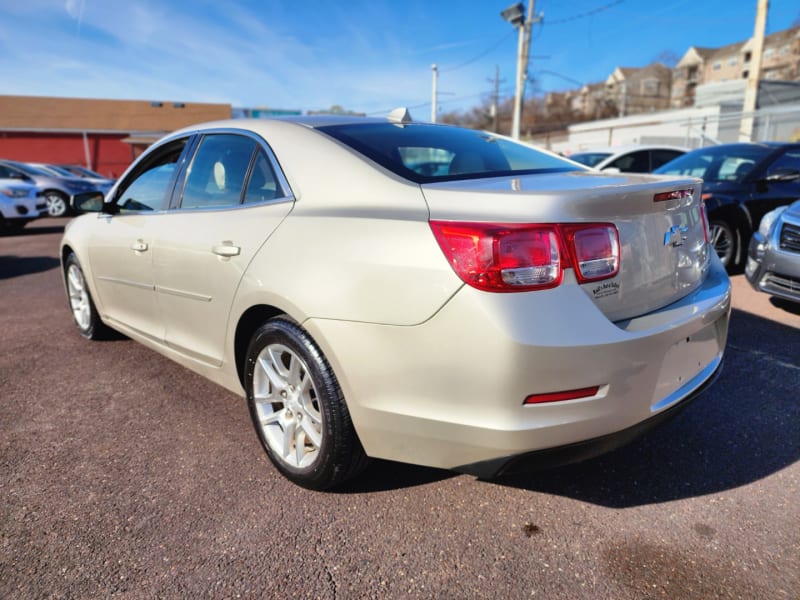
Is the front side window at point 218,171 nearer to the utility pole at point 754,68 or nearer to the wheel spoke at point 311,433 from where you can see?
the wheel spoke at point 311,433

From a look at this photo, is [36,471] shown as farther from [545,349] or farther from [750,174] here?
[750,174]

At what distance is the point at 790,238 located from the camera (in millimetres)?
4340

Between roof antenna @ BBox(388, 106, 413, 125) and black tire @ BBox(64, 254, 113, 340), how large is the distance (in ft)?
8.58

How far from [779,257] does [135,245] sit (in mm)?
4717

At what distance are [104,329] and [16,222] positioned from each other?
34.4 ft

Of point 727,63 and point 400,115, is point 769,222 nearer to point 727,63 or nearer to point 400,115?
point 400,115

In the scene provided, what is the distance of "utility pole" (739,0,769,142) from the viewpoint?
15320 mm

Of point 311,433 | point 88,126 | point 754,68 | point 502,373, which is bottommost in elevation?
point 311,433

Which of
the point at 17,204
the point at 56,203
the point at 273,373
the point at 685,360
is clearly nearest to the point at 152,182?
the point at 273,373

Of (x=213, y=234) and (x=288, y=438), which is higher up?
(x=213, y=234)

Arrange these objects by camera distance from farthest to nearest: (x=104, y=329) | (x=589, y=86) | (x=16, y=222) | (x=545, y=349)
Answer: (x=589, y=86) → (x=16, y=222) → (x=104, y=329) → (x=545, y=349)

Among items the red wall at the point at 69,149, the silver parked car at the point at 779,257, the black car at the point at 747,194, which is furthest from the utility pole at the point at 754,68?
the red wall at the point at 69,149

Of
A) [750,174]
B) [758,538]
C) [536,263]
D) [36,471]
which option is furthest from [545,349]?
[750,174]

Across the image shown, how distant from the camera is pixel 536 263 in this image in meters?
1.72
